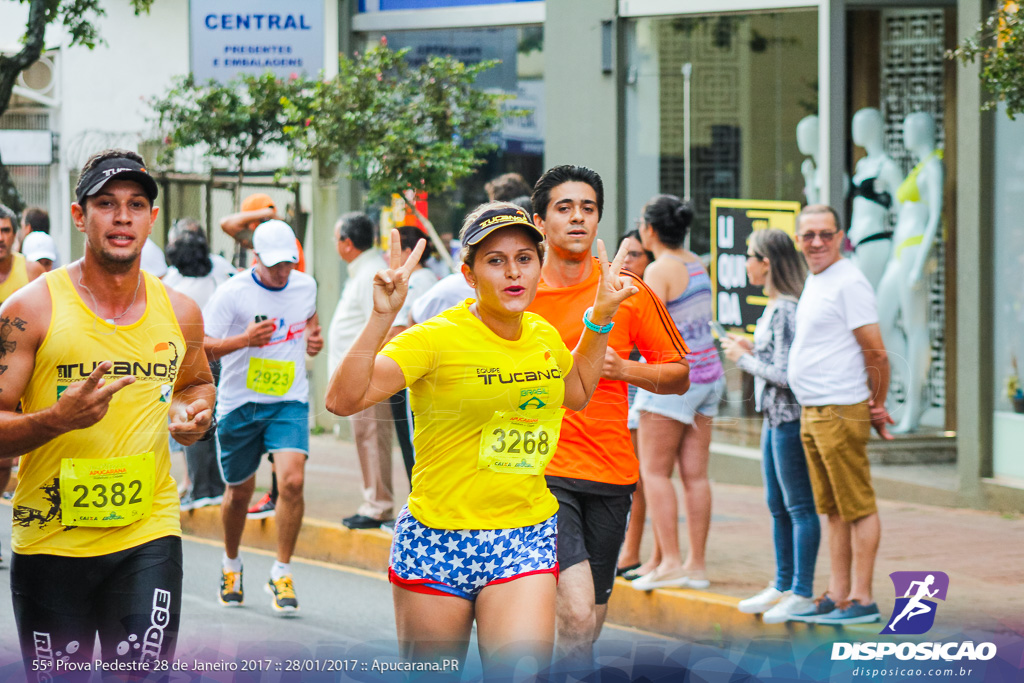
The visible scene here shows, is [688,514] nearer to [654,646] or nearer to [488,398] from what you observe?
[654,646]

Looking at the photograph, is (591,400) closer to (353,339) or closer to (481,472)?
(481,472)

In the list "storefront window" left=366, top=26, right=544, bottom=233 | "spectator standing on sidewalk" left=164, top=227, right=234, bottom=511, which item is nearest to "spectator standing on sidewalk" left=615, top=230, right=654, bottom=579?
"spectator standing on sidewalk" left=164, top=227, right=234, bottom=511

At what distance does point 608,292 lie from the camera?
4.09 metres

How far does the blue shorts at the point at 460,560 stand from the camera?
381cm

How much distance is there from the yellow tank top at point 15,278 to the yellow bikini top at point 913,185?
21.4 feet

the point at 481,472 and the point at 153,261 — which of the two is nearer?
the point at 481,472

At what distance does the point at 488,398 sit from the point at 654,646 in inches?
115

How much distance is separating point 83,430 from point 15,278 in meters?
3.94

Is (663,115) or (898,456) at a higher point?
(663,115)

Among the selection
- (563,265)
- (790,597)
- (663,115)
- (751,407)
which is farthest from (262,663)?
(663,115)

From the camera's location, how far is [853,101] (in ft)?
34.2

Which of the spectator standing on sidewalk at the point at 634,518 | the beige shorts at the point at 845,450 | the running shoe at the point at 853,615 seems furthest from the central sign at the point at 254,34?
the running shoe at the point at 853,615

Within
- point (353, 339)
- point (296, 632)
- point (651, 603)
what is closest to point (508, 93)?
point (353, 339)

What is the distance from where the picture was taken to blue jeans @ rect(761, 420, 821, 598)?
6316mm
